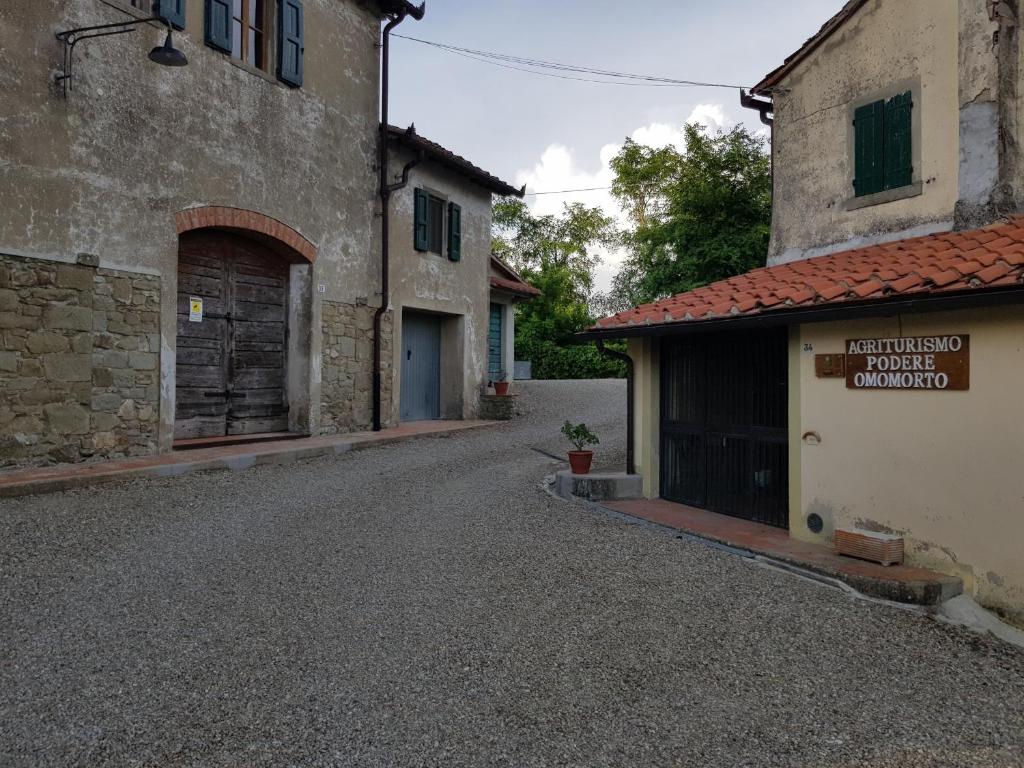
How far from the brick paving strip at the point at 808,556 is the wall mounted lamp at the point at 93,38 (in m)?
6.55

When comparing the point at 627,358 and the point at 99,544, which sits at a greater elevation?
the point at 627,358

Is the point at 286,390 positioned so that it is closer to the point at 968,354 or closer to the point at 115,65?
the point at 115,65

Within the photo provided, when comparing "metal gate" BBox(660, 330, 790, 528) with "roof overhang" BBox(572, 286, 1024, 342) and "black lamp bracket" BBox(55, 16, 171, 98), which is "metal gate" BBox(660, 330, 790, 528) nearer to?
"roof overhang" BBox(572, 286, 1024, 342)

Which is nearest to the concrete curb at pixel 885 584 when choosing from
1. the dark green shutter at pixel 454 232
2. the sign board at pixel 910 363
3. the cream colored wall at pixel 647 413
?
the sign board at pixel 910 363

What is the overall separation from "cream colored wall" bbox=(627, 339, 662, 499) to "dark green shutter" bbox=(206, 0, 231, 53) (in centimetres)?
680

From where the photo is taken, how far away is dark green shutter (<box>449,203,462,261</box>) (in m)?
14.3

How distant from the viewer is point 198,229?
9.73 m

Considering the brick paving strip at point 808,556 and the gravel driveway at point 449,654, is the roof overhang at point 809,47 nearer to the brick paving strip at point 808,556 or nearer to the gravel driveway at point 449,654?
the brick paving strip at point 808,556

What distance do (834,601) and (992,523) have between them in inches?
48.9

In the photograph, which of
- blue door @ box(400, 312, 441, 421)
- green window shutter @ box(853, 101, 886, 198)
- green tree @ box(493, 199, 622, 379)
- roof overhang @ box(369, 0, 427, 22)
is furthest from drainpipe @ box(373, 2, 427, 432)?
green tree @ box(493, 199, 622, 379)

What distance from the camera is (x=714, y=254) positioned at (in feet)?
55.6

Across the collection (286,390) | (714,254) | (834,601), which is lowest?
(834,601)

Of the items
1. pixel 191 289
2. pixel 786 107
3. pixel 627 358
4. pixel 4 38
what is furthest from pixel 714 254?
pixel 4 38

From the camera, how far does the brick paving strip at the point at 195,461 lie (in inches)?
273
